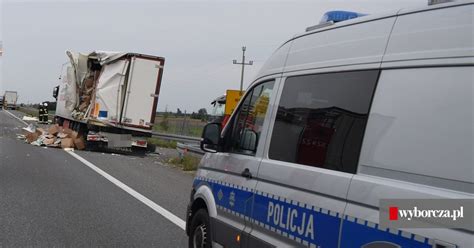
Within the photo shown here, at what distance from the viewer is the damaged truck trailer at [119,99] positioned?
62.5ft

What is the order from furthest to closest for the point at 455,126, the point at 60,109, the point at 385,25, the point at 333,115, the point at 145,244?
the point at 60,109 < the point at 145,244 < the point at 333,115 < the point at 385,25 < the point at 455,126

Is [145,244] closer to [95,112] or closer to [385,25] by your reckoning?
[385,25]

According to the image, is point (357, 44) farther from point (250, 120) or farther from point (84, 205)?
point (84, 205)

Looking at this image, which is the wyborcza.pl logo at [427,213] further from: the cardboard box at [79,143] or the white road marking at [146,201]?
the cardboard box at [79,143]

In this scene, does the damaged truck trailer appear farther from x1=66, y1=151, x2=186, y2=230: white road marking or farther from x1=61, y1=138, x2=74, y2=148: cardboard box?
x1=66, y1=151, x2=186, y2=230: white road marking

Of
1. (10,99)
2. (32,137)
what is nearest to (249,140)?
(32,137)

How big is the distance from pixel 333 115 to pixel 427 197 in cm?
102

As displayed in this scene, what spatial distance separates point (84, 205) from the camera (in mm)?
8648

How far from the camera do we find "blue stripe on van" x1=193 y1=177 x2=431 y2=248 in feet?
9.20

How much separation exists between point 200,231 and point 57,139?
55.9 feet

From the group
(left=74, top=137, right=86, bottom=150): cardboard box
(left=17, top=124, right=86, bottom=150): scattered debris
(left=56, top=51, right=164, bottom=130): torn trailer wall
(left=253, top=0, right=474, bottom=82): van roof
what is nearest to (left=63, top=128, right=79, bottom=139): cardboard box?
(left=17, top=124, right=86, bottom=150): scattered debris

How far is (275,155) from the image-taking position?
13.3 feet

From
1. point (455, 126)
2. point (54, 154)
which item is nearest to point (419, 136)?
point (455, 126)

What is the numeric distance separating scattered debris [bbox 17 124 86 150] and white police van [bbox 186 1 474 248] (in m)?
16.8
